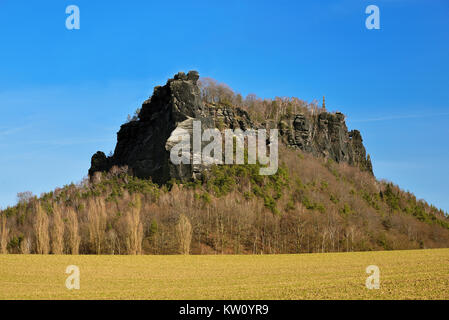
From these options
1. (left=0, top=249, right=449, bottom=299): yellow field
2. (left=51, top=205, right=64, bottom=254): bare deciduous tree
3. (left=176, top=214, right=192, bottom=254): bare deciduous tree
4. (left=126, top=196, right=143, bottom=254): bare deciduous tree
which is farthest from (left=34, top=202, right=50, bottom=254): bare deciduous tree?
(left=0, top=249, right=449, bottom=299): yellow field

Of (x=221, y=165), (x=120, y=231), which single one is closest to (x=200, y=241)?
(x=120, y=231)

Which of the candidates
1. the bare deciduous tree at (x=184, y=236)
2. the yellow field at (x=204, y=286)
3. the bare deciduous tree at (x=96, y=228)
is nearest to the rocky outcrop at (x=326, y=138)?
the bare deciduous tree at (x=184, y=236)

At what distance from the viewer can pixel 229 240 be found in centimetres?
6688

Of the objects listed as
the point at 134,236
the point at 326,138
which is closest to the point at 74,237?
the point at 134,236

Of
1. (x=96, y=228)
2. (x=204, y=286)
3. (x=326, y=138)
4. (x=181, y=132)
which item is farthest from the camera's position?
(x=326, y=138)

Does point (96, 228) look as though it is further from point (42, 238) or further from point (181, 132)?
point (181, 132)

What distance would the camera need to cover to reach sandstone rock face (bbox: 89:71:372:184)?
79.1 m

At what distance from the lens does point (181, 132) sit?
7825cm

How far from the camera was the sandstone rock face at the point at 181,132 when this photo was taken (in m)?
79.1

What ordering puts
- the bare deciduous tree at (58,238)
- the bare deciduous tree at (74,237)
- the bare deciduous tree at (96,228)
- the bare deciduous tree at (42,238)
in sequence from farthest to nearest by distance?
the bare deciduous tree at (96,228) < the bare deciduous tree at (74,237) < the bare deciduous tree at (42,238) < the bare deciduous tree at (58,238)

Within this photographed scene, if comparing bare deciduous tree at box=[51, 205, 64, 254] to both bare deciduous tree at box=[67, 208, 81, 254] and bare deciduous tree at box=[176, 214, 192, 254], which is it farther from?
bare deciduous tree at box=[176, 214, 192, 254]

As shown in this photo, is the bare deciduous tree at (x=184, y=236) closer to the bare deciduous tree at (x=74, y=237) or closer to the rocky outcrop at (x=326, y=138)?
the bare deciduous tree at (x=74, y=237)

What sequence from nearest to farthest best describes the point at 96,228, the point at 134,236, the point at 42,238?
the point at 42,238 → the point at 134,236 → the point at 96,228

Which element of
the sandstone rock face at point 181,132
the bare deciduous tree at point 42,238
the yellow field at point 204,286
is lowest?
the yellow field at point 204,286
